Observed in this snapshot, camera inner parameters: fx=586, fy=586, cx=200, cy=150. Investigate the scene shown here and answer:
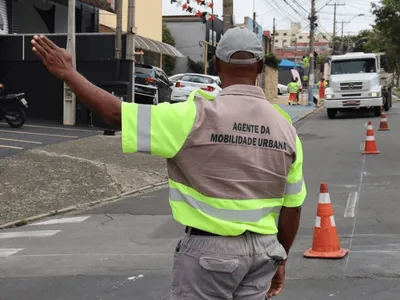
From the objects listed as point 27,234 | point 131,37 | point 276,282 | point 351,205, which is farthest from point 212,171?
point 131,37

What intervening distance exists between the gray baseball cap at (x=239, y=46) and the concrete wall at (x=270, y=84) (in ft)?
120

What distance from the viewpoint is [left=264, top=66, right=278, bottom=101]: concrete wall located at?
130ft

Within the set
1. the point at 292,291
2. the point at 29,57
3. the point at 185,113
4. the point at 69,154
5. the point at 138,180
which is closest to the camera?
the point at 185,113

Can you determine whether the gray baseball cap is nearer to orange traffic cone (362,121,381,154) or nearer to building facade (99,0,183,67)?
orange traffic cone (362,121,381,154)

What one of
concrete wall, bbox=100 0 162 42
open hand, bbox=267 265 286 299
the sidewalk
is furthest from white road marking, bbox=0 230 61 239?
concrete wall, bbox=100 0 162 42

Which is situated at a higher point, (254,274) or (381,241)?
(254,274)

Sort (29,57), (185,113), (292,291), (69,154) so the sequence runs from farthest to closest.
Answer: (29,57) < (69,154) < (292,291) < (185,113)

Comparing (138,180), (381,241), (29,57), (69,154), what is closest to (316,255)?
(381,241)

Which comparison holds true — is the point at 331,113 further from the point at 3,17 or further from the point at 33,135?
the point at 33,135

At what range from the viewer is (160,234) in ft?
24.6

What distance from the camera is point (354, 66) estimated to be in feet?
83.5

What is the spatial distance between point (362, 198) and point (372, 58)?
17.5 meters

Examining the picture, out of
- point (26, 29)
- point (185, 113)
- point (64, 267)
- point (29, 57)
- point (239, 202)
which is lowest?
point (64, 267)

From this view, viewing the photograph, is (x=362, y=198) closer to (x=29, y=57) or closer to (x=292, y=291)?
(x=292, y=291)
